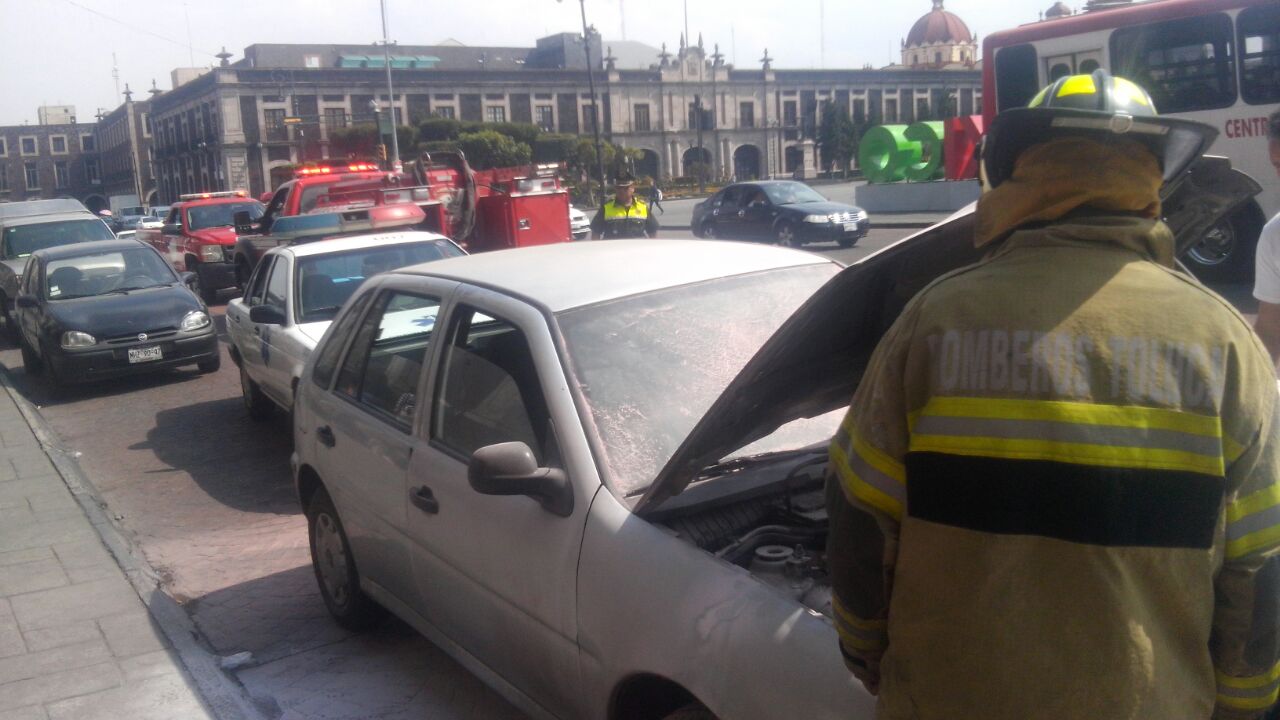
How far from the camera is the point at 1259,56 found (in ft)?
43.1

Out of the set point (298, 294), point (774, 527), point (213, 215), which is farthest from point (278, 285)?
point (213, 215)

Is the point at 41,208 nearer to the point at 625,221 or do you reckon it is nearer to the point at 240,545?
the point at 625,221

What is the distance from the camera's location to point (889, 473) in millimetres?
1887

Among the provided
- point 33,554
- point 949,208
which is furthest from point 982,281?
point 949,208

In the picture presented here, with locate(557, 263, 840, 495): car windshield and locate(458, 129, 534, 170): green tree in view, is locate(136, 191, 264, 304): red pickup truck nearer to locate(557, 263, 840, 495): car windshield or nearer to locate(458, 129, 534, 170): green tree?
locate(557, 263, 840, 495): car windshield

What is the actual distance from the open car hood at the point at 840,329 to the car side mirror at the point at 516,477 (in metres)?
0.28

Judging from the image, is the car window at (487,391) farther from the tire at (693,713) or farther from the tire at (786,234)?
the tire at (786,234)

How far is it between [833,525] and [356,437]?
293 centimetres

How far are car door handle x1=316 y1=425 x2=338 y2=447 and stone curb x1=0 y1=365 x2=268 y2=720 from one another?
1.03 meters

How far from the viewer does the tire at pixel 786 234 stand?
23.8 meters

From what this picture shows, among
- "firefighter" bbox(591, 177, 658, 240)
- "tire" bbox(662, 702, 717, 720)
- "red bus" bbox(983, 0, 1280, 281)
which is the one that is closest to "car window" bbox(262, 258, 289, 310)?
A: "firefighter" bbox(591, 177, 658, 240)

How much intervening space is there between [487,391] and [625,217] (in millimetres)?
9309

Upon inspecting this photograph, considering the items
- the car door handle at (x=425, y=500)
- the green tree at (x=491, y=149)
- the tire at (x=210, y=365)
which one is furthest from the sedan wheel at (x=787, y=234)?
the green tree at (x=491, y=149)

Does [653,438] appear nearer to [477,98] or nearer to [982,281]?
[982,281]
